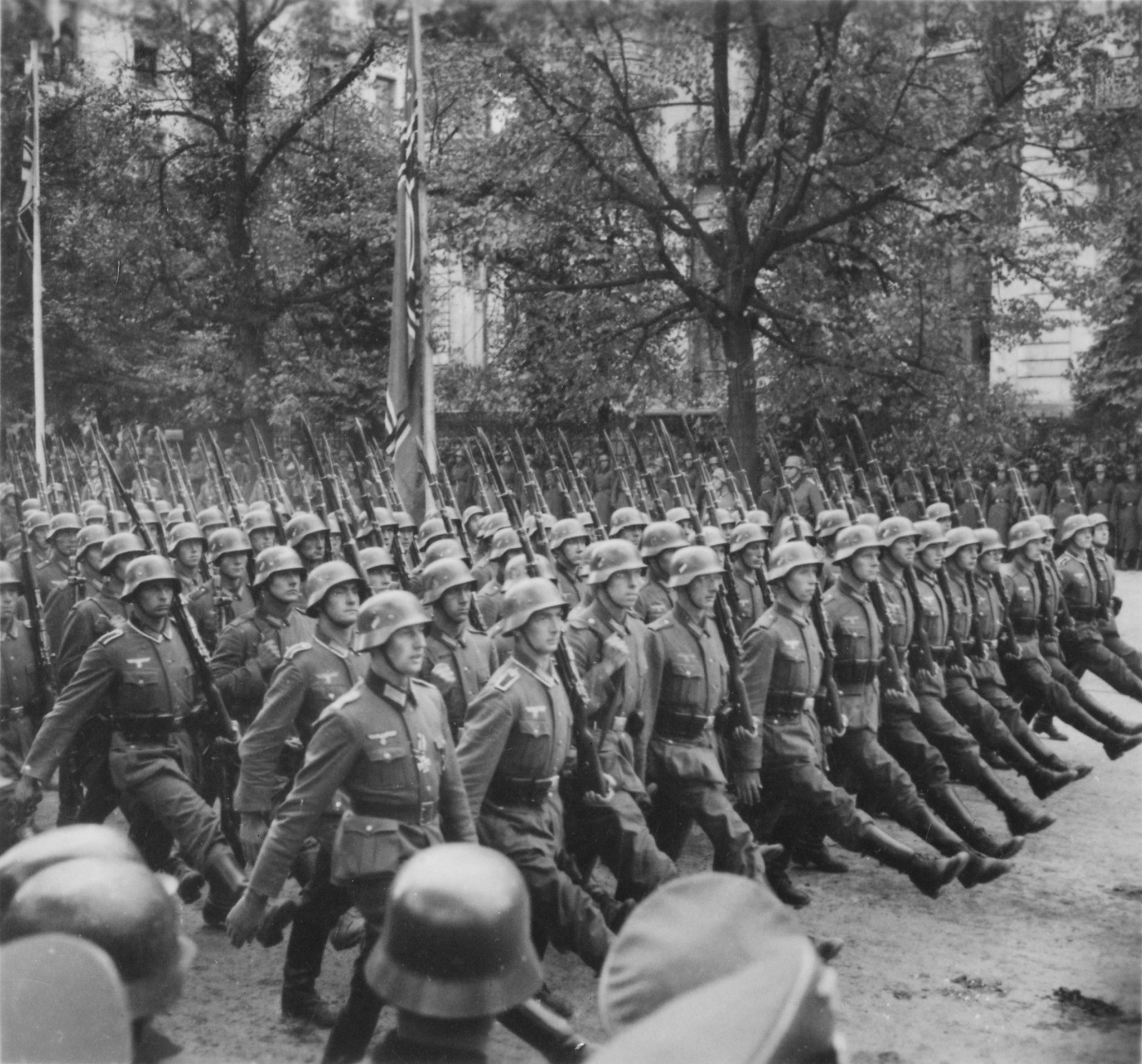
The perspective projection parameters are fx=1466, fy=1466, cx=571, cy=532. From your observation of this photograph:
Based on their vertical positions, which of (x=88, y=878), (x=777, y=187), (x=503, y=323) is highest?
(x=777, y=187)

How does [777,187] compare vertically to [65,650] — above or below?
above

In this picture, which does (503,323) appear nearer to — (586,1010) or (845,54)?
(845,54)

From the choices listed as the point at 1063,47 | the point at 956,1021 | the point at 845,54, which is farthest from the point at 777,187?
the point at 956,1021

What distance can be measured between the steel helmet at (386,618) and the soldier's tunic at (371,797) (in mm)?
152

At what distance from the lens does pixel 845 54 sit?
16.7 metres

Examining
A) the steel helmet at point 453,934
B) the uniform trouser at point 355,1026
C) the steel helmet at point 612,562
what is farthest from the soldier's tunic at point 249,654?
the steel helmet at point 453,934

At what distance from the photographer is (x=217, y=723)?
7492mm

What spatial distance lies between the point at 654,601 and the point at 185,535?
3727 mm

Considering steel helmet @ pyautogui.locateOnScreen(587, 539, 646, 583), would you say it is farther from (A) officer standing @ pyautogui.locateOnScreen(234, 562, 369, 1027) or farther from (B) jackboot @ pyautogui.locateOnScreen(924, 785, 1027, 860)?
(B) jackboot @ pyautogui.locateOnScreen(924, 785, 1027, 860)

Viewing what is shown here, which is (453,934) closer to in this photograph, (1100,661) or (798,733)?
(798,733)

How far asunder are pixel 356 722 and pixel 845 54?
1352 cm

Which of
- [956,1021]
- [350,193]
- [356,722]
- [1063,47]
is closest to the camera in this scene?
[356,722]

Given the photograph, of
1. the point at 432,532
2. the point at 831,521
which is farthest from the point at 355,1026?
the point at 831,521

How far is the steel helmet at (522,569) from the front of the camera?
817 centimetres
